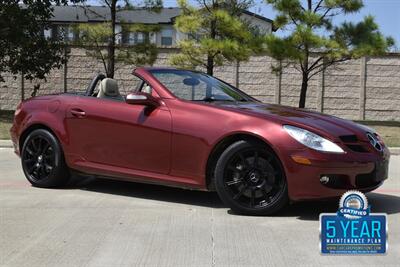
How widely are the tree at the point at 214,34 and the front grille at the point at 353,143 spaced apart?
12.2 metres

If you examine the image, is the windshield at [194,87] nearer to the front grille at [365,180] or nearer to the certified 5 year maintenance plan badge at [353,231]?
the front grille at [365,180]

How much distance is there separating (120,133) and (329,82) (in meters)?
16.0

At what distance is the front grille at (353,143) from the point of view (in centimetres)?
548

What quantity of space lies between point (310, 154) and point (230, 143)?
2.73 feet

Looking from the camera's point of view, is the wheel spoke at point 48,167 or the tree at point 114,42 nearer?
the wheel spoke at point 48,167

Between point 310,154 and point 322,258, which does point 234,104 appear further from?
point 322,258

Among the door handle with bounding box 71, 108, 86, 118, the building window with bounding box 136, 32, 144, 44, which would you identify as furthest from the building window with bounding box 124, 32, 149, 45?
the door handle with bounding box 71, 108, 86, 118

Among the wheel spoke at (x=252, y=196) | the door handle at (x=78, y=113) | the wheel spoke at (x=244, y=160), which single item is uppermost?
the door handle at (x=78, y=113)

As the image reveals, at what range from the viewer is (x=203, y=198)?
6.66m

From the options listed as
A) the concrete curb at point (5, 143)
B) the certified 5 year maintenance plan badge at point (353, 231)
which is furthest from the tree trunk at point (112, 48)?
the certified 5 year maintenance plan badge at point (353, 231)

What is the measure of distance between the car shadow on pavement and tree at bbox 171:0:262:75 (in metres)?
10.9

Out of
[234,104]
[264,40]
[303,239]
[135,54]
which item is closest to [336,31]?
[264,40]

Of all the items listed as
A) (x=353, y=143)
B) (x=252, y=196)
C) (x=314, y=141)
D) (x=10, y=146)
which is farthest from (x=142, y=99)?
(x=10, y=146)

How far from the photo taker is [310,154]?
210 inches
